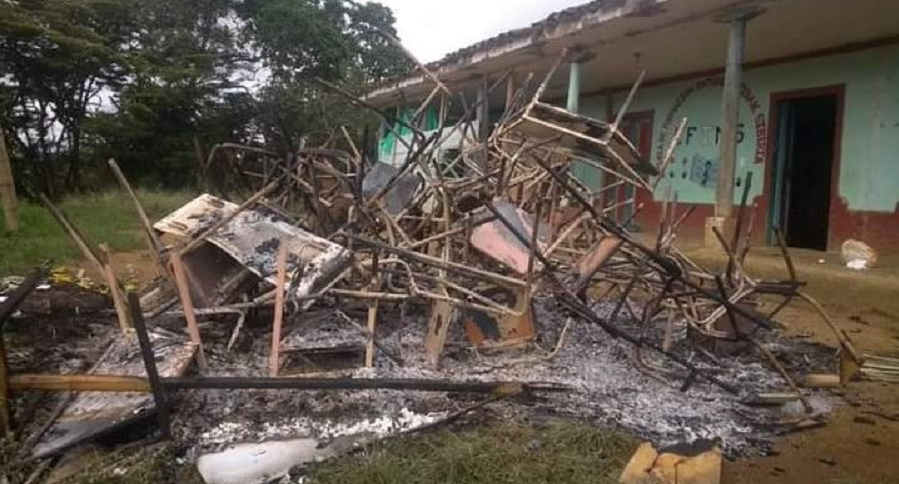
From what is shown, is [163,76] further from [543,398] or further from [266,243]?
[543,398]

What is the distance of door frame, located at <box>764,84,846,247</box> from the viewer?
30.6 ft

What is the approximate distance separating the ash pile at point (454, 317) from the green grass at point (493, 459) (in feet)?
0.82

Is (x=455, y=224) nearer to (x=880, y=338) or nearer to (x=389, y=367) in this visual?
(x=389, y=367)

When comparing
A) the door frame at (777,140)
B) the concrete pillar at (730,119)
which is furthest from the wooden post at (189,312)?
the door frame at (777,140)

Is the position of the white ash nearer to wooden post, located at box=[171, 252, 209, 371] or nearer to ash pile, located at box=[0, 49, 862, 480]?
ash pile, located at box=[0, 49, 862, 480]

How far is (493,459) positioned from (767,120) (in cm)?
899

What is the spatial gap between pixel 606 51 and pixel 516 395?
25.0 ft

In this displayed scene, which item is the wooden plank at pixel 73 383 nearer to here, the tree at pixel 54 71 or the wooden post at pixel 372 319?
the wooden post at pixel 372 319

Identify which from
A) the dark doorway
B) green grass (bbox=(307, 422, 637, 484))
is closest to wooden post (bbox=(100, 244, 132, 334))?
green grass (bbox=(307, 422, 637, 484))

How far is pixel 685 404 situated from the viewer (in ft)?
13.2

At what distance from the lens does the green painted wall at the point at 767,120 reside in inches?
342

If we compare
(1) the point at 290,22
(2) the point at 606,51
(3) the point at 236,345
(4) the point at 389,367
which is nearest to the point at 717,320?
(4) the point at 389,367

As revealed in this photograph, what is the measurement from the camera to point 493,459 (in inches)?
120

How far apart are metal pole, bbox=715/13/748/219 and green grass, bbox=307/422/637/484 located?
524 cm
